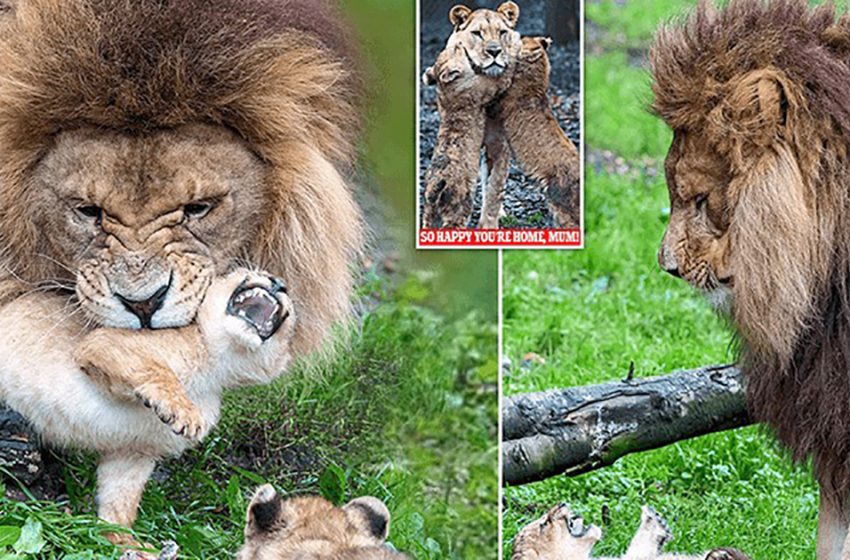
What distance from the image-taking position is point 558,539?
157 inches

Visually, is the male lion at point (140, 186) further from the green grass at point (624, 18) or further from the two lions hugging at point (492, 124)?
the green grass at point (624, 18)

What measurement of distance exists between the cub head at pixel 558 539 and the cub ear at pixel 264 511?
89 cm

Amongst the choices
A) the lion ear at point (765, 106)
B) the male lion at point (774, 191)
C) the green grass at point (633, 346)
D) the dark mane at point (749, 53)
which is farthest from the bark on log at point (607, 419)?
the lion ear at point (765, 106)

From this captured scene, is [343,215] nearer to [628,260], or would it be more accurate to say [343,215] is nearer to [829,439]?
[829,439]

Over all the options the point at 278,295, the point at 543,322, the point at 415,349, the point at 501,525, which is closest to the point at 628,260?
the point at 543,322

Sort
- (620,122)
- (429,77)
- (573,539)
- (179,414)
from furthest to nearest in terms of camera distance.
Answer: (620,122)
(429,77)
(573,539)
(179,414)

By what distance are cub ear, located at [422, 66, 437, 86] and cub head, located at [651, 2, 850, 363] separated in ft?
2.90

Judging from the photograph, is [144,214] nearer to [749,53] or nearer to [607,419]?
[749,53]

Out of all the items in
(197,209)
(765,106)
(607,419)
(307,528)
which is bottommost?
(307,528)

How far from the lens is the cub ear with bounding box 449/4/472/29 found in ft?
13.8

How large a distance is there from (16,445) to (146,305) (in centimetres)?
75

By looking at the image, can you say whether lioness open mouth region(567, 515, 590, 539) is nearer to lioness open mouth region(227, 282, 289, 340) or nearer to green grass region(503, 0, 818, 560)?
green grass region(503, 0, 818, 560)

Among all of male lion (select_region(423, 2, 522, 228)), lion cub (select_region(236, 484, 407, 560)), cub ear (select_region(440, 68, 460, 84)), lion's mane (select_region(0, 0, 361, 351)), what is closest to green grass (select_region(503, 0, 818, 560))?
male lion (select_region(423, 2, 522, 228))

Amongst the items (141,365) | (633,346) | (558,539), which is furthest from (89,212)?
(633,346)
